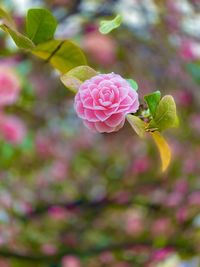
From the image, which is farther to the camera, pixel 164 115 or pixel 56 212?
pixel 56 212

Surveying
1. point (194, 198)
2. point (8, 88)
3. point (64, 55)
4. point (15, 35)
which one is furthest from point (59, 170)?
point (15, 35)

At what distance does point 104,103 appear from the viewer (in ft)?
1.78

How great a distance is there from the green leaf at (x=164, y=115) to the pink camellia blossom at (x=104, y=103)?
0.03m

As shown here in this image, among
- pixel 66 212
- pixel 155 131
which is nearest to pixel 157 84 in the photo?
pixel 66 212

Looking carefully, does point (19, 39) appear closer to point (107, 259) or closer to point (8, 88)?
point (8, 88)

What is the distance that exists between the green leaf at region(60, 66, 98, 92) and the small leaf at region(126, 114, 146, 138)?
55 millimetres

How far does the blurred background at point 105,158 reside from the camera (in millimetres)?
1652

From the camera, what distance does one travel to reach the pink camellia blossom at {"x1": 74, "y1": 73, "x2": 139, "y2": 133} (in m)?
0.54

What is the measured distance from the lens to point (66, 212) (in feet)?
6.64

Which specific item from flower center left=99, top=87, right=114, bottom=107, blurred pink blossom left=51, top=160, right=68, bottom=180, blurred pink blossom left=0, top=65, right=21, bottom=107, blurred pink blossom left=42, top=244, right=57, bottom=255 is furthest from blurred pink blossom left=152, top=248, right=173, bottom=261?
flower center left=99, top=87, right=114, bottom=107

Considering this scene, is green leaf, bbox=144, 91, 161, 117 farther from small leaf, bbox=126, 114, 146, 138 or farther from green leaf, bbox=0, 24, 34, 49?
green leaf, bbox=0, 24, 34, 49

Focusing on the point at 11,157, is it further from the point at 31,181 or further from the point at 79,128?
the point at 79,128

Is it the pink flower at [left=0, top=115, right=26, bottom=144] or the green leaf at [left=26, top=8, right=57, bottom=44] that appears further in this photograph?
the pink flower at [left=0, top=115, right=26, bottom=144]

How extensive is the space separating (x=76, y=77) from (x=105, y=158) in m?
1.98
